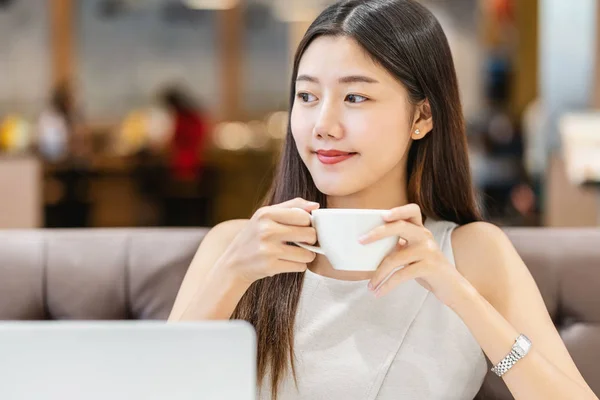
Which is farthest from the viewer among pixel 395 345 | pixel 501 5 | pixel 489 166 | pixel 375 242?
pixel 501 5

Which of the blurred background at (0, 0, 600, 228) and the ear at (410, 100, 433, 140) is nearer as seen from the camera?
the ear at (410, 100, 433, 140)

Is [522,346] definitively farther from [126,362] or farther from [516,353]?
[126,362]

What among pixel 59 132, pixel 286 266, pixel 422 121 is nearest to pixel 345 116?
pixel 422 121

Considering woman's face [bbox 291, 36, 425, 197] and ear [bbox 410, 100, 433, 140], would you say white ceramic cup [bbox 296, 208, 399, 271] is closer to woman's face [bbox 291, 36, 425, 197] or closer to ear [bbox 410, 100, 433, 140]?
woman's face [bbox 291, 36, 425, 197]

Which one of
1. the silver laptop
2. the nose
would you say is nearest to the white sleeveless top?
the nose

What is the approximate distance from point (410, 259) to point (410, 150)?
0.45 metres

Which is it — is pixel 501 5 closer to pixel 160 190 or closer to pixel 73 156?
pixel 160 190

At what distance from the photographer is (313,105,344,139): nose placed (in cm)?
132

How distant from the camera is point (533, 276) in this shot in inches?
61.6

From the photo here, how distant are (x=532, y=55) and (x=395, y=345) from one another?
7686 millimetres

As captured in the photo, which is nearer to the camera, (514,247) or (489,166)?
(514,247)

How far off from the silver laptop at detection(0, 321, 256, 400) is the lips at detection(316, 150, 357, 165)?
68cm

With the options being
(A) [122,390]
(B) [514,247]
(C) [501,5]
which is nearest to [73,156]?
(C) [501,5]

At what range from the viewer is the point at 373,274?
4.40ft
